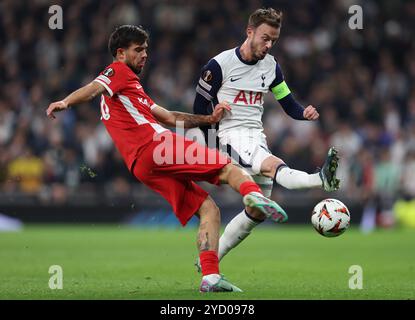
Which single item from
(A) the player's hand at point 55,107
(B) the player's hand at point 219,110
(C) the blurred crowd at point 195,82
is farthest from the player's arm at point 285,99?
(C) the blurred crowd at point 195,82

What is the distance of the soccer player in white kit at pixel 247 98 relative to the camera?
28.5 feet

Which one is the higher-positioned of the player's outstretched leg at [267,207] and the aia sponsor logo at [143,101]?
the aia sponsor logo at [143,101]

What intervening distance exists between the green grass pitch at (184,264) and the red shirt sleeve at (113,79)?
1.74m

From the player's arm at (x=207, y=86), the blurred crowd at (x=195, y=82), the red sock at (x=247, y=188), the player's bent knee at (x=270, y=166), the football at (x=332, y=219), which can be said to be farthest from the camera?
the blurred crowd at (x=195, y=82)

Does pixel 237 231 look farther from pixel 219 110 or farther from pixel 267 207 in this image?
pixel 267 207

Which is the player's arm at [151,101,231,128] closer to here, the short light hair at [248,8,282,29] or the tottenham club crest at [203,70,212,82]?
the tottenham club crest at [203,70,212,82]

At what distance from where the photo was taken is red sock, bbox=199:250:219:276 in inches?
305

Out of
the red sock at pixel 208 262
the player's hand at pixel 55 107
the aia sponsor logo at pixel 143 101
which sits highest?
the aia sponsor logo at pixel 143 101

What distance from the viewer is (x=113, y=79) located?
775cm

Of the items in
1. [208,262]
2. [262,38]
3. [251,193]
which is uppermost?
[262,38]

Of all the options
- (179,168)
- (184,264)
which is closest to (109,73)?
(179,168)

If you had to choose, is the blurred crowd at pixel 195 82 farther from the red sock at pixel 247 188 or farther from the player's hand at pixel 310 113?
the red sock at pixel 247 188

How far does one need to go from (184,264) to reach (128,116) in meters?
3.83

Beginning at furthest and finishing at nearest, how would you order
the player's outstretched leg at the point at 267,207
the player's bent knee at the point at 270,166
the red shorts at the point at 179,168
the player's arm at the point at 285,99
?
the player's arm at the point at 285,99 < the player's bent knee at the point at 270,166 < the red shorts at the point at 179,168 < the player's outstretched leg at the point at 267,207
